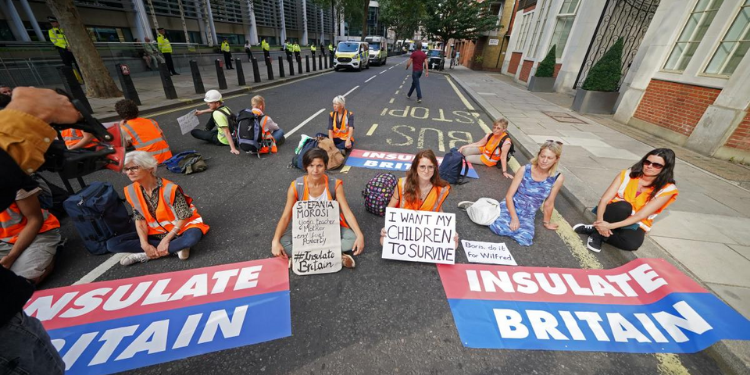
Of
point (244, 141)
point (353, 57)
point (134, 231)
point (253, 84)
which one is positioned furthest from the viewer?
point (353, 57)

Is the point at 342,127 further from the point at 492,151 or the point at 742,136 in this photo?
the point at 742,136

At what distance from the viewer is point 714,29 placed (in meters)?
6.47

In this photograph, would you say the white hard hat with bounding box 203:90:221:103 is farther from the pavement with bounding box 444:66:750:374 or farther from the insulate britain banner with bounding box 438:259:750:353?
the pavement with bounding box 444:66:750:374

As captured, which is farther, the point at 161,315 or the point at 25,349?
the point at 161,315

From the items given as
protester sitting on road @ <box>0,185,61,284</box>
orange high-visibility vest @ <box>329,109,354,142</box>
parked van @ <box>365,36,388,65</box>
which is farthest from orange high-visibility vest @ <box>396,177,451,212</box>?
parked van @ <box>365,36,388,65</box>

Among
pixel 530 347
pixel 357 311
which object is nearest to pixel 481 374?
pixel 530 347

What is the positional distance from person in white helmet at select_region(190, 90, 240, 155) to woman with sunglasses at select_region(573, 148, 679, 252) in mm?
6168

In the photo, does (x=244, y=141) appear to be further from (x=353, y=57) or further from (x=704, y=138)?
(x=353, y=57)

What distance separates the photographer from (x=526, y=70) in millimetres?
18906

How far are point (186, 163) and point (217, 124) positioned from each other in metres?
1.24

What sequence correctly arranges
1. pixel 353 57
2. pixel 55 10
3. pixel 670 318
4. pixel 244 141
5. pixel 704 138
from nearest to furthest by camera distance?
pixel 670 318 < pixel 244 141 < pixel 704 138 < pixel 55 10 < pixel 353 57

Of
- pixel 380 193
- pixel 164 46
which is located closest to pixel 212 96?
pixel 380 193

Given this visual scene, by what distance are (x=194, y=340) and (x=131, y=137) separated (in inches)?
161

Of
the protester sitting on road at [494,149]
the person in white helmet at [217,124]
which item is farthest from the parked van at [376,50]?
the protester sitting on road at [494,149]
